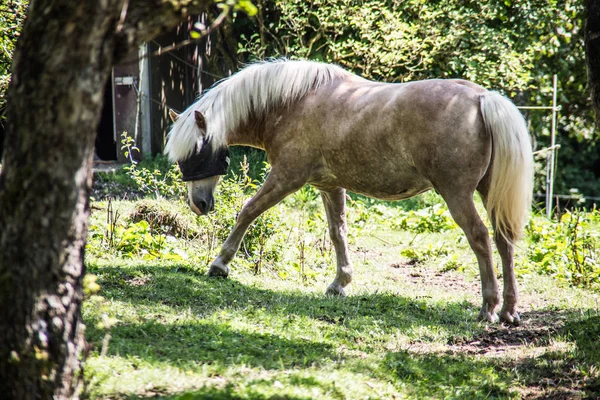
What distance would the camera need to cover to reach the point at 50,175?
275cm

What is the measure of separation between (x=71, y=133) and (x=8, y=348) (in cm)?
92

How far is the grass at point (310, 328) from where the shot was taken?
365 centimetres

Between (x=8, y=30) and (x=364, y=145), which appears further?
(x=8, y=30)

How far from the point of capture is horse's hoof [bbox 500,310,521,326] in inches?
220

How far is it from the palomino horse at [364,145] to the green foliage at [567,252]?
216cm

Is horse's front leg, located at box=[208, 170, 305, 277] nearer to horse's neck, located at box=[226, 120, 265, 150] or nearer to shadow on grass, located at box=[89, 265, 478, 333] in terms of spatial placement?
shadow on grass, located at box=[89, 265, 478, 333]

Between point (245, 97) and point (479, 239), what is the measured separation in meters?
2.47

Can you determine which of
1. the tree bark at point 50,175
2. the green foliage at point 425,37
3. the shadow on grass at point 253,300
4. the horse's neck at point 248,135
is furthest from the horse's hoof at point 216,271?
the green foliage at point 425,37

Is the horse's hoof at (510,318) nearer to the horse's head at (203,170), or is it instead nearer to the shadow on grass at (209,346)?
the shadow on grass at (209,346)

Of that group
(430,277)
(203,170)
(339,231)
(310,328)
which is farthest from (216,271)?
(430,277)

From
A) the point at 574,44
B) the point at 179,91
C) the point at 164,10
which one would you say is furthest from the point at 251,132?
the point at 574,44

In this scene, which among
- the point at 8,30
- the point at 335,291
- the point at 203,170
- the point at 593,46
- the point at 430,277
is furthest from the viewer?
the point at 430,277

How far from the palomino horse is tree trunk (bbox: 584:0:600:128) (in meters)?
0.70

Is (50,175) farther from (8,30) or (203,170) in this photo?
(8,30)
